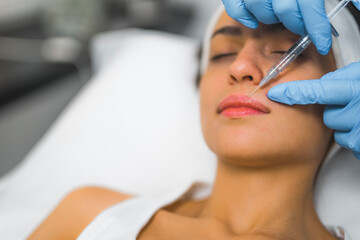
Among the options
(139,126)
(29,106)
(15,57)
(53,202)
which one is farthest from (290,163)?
(15,57)

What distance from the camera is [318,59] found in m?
0.95

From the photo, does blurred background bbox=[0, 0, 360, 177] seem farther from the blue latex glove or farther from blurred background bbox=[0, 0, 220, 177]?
the blue latex glove

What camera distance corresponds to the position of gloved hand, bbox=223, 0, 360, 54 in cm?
87

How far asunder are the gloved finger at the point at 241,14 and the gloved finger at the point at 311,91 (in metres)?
0.17

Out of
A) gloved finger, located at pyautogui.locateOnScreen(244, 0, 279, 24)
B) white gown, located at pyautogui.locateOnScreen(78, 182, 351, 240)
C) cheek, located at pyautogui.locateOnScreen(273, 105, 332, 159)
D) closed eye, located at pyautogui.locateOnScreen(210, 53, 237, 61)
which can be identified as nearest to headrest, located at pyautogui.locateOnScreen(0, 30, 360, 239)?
white gown, located at pyautogui.locateOnScreen(78, 182, 351, 240)

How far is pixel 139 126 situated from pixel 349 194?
Answer: 2.49 feet

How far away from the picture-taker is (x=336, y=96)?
0.87m

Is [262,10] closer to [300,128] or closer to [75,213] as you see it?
[300,128]

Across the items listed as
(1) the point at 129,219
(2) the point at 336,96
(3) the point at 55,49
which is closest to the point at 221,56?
(2) the point at 336,96

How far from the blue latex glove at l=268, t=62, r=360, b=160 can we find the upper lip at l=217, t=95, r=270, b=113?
32 mm

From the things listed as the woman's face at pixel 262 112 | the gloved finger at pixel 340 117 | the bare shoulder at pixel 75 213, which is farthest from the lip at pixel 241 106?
the bare shoulder at pixel 75 213

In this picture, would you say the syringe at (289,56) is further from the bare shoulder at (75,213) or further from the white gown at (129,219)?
the bare shoulder at (75,213)

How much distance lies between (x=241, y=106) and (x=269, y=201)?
260 mm

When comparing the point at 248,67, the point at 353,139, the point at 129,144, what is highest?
the point at 248,67
